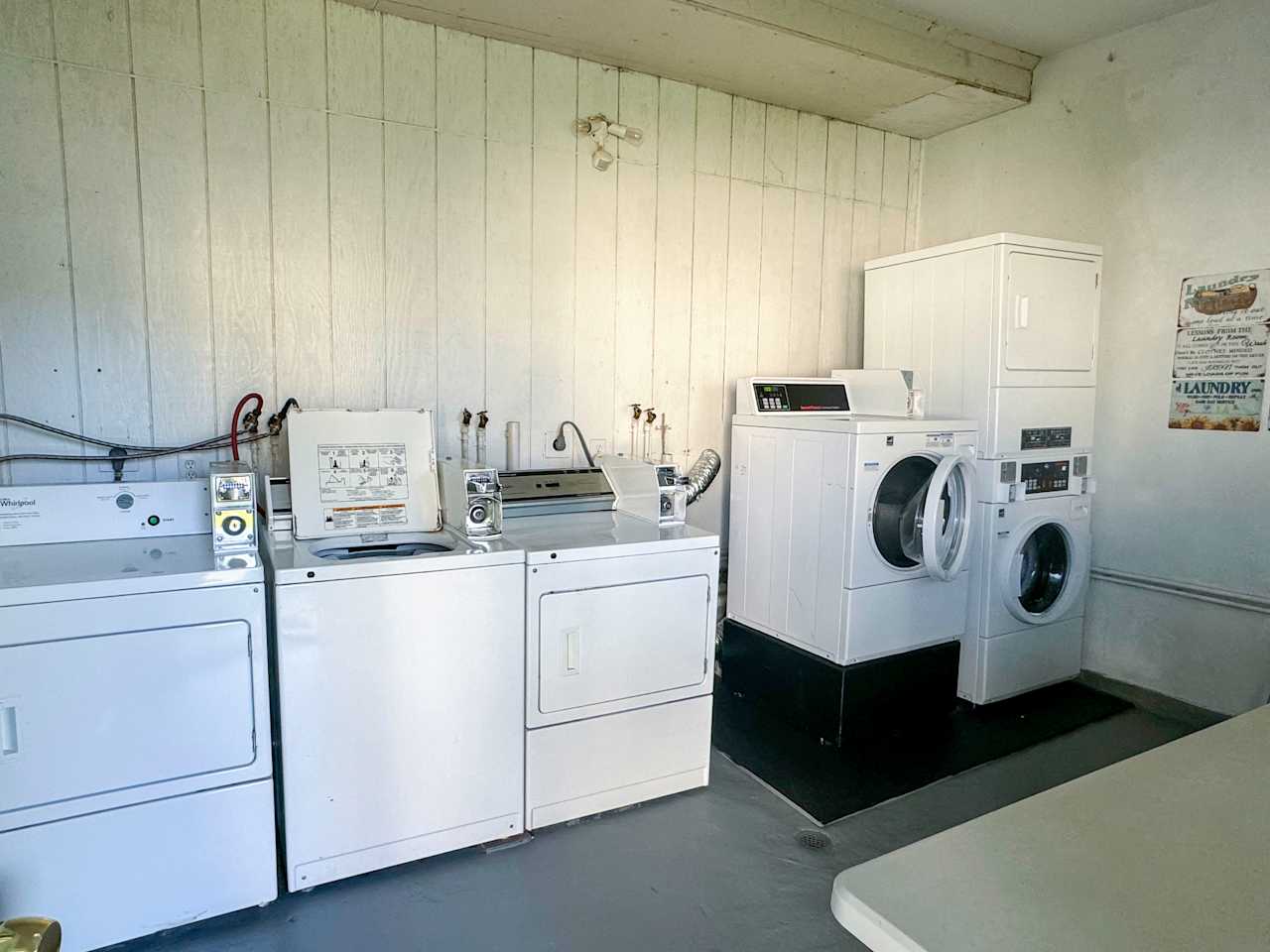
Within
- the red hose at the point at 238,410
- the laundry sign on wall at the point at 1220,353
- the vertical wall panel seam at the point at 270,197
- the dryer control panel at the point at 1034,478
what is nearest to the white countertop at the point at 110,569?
the red hose at the point at 238,410

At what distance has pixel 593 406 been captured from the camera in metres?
3.38

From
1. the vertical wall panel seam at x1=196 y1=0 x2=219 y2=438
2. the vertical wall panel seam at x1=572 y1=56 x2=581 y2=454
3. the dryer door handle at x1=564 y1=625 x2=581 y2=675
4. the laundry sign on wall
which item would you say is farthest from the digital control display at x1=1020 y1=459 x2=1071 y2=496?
the vertical wall panel seam at x1=196 y1=0 x2=219 y2=438

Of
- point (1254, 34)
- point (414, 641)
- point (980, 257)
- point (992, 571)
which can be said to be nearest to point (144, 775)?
point (414, 641)

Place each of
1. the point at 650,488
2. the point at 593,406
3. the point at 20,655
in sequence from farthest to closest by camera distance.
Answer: the point at 593,406, the point at 650,488, the point at 20,655

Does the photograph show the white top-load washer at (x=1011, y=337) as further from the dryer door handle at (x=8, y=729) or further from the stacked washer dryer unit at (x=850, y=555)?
the dryer door handle at (x=8, y=729)

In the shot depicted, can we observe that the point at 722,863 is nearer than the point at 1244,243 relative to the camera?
Yes

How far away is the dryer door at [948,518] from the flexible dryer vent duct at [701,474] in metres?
0.91

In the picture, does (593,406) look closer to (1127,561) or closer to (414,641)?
(414,641)

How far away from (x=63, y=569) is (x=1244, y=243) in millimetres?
4058

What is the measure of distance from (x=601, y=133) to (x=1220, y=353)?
8.60ft

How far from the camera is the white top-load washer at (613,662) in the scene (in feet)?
7.59

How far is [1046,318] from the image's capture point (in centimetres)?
319

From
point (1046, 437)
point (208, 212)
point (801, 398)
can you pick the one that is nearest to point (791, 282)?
point (801, 398)

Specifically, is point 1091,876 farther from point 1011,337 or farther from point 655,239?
point 655,239
